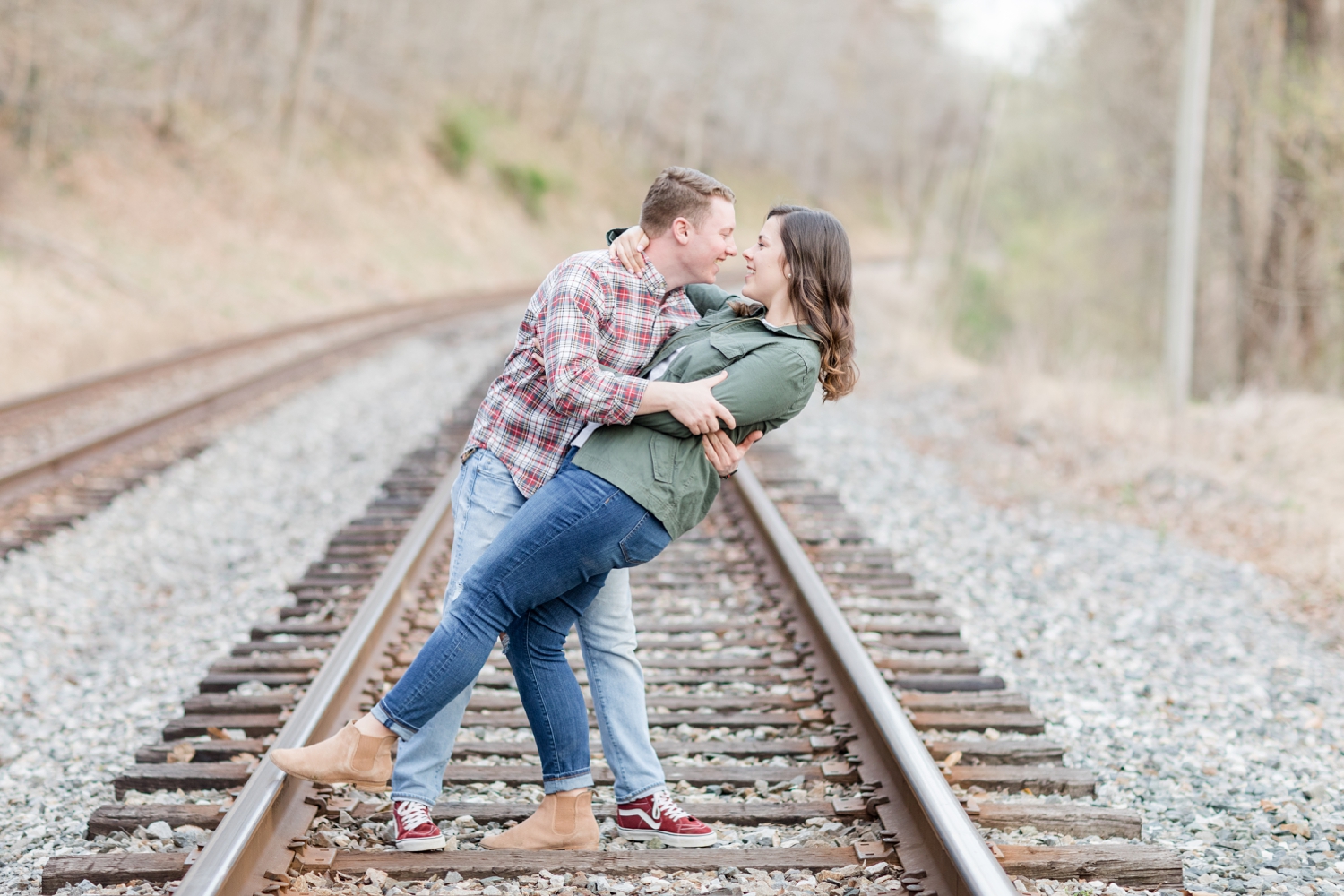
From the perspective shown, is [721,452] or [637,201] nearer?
[721,452]

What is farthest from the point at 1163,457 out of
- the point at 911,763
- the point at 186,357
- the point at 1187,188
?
the point at 186,357

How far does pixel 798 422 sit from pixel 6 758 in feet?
22.9

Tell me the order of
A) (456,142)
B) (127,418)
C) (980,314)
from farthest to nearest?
(456,142), (980,314), (127,418)

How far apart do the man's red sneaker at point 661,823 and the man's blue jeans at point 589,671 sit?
0.10 feet

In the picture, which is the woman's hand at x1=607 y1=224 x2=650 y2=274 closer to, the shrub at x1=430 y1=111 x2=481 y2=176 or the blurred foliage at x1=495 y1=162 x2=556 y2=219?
the shrub at x1=430 y1=111 x2=481 y2=176

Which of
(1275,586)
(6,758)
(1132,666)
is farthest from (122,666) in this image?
(1275,586)

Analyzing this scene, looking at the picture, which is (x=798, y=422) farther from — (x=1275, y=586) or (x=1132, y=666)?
(x=1132, y=666)

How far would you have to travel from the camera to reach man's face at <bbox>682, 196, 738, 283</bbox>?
2.79 metres

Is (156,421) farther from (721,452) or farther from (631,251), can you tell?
(721,452)

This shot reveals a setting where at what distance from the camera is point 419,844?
2945 millimetres

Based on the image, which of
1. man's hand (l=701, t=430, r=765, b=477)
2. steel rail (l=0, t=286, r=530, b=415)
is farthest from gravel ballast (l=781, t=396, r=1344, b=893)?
steel rail (l=0, t=286, r=530, b=415)

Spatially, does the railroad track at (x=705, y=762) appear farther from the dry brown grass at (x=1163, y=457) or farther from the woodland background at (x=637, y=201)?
the woodland background at (x=637, y=201)

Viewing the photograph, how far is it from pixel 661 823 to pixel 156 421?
23.4 feet

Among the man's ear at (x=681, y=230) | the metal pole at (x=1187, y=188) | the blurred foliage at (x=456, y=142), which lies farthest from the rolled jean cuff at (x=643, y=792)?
the blurred foliage at (x=456, y=142)
